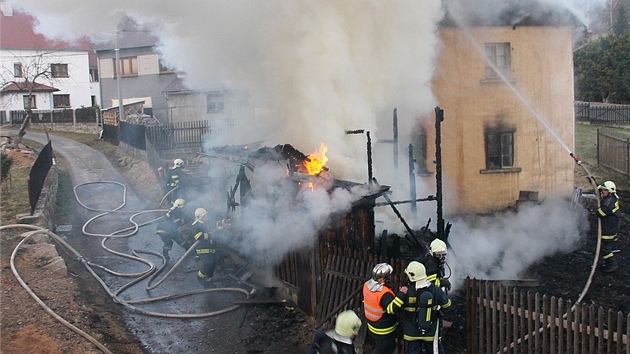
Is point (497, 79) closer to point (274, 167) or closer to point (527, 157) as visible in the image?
point (527, 157)

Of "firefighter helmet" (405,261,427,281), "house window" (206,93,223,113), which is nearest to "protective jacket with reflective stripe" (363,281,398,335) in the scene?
"firefighter helmet" (405,261,427,281)

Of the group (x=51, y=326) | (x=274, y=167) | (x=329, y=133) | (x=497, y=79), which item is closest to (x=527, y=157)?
(x=497, y=79)

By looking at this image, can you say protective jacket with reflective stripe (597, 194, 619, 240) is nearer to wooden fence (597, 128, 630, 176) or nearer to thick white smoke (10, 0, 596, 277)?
thick white smoke (10, 0, 596, 277)

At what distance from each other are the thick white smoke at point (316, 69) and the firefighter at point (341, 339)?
385cm

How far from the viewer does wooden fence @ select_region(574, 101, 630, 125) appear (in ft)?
96.2

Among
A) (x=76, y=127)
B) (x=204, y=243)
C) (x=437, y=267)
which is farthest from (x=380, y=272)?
(x=76, y=127)

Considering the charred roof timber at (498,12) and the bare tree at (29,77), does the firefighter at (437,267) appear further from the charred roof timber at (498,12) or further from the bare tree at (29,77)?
the bare tree at (29,77)

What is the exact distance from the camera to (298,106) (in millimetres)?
10875

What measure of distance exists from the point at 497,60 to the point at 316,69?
6643 mm

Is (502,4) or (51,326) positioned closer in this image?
(51,326)

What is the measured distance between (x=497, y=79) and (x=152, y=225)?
32.8ft

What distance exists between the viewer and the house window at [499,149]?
49.2ft

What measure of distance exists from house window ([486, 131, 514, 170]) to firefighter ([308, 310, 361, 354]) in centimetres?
1147

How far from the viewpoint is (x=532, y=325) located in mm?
5664
